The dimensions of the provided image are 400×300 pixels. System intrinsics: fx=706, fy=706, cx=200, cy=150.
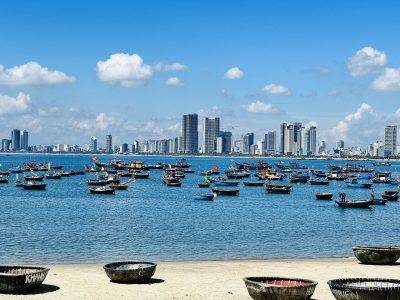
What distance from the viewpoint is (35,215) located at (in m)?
84.3

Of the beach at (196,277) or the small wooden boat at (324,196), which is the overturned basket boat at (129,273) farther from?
the small wooden boat at (324,196)

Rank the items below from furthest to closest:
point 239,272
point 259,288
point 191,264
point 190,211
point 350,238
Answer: point 190,211 < point 350,238 < point 191,264 < point 239,272 < point 259,288

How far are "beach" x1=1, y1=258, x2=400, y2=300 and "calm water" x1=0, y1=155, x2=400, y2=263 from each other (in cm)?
615

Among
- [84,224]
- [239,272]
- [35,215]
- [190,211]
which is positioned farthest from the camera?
[190,211]

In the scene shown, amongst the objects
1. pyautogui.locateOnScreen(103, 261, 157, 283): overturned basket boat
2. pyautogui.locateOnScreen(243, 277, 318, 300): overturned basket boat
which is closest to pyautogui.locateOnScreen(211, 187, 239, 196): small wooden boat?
Answer: pyautogui.locateOnScreen(103, 261, 157, 283): overturned basket boat

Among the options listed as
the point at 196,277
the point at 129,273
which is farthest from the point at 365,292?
the point at 196,277

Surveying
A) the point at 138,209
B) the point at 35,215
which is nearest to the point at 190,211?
the point at 138,209

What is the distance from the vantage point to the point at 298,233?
221ft

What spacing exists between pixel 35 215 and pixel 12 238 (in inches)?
963

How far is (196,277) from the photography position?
37594 mm

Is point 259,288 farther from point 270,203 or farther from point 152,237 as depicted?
point 270,203

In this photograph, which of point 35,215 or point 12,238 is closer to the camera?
point 12,238

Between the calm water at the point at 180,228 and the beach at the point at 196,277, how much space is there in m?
6.15

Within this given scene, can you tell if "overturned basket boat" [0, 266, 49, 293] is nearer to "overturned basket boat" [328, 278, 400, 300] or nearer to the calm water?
"overturned basket boat" [328, 278, 400, 300]
